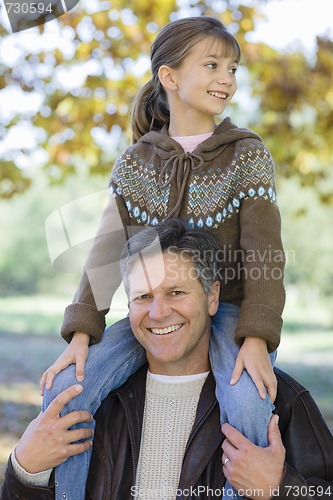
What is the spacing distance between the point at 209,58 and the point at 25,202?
2937 cm

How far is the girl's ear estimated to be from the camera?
10.4 feet

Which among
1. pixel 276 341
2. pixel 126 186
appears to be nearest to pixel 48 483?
pixel 276 341

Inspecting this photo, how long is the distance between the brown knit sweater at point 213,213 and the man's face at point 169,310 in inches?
7.3

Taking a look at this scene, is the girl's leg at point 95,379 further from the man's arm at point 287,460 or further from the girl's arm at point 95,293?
the man's arm at point 287,460

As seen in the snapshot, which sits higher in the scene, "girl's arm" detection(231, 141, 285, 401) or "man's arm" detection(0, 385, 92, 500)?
"girl's arm" detection(231, 141, 285, 401)

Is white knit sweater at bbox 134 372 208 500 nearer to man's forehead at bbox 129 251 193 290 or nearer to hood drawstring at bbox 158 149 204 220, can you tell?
man's forehead at bbox 129 251 193 290

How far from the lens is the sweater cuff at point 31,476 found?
8.95 ft

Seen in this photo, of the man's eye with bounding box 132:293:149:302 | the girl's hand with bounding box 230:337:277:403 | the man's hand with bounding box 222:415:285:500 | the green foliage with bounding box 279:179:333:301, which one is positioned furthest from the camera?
the green foliage with bounding box 279:179:333:301

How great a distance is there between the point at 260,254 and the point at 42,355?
10.9 meters

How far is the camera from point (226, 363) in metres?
2.75

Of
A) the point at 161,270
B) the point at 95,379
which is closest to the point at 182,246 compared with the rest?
the point at 161,270

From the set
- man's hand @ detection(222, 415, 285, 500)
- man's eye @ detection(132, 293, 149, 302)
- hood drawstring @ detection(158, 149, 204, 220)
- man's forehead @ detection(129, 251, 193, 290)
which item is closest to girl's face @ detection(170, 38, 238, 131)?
hood drawstring @ detection(158, 149, 204, 220)

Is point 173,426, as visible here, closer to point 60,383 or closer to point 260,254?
point 60,383

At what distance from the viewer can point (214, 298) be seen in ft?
9.62
